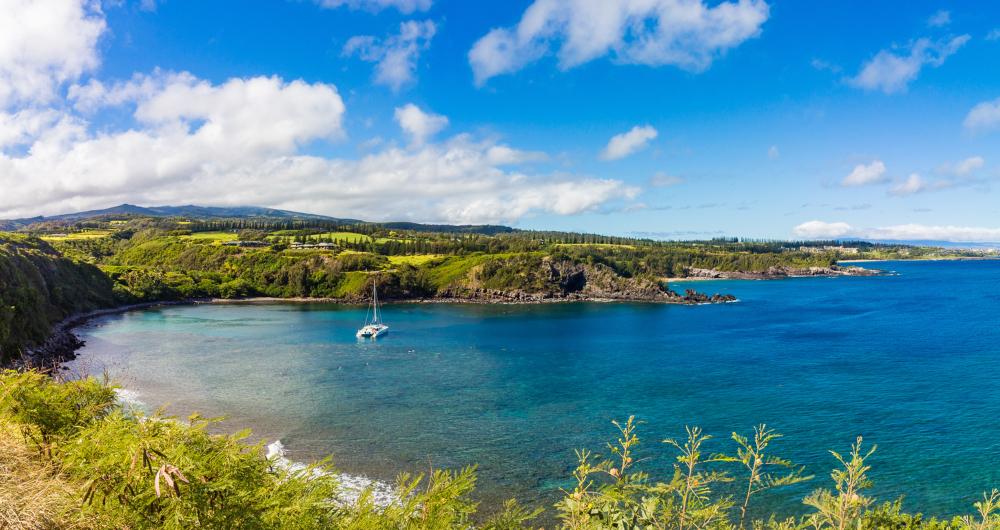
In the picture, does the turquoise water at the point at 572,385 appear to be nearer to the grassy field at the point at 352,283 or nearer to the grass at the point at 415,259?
the grassy field at the point at 352,283

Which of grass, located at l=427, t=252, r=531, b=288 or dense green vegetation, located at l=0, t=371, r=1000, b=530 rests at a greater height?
dense green vegetation, located at l=0, t=371, r=1000, b=530

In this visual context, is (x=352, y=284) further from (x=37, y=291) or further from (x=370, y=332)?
(x=37, y=291)

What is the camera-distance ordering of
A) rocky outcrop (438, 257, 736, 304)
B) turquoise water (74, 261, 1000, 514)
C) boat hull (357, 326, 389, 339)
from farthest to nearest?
rocky outcrop (438, 257, 736, 304) → boat hull (357, 326, 389, 339) → turquoise water (74, 261, 1000, 514)

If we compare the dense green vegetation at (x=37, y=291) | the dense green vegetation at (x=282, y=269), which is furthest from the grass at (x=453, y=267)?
the dense green vegetation at (x=37, y=291)

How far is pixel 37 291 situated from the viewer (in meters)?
72.7

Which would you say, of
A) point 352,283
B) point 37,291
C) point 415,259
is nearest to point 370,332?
point 37,291

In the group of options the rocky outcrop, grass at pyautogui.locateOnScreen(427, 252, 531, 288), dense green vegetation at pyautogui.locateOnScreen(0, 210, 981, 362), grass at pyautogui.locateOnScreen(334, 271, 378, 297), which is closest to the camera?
dense green vegetation at pyautogui.locateOnScreen(0, 210, 981, 362)

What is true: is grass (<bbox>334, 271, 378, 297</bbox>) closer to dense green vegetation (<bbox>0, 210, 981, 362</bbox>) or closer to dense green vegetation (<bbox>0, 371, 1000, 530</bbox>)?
dense green vegetation (<bbox>0, 210, 981, 362</bbox>)

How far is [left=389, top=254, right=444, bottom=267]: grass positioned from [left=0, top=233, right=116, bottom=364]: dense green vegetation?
74.2 meters

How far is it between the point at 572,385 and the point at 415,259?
12375 cm

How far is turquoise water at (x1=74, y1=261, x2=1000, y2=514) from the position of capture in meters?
34.1

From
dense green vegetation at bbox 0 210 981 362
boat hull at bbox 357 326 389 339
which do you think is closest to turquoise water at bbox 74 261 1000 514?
boat hull at bbox 357 326 389 339

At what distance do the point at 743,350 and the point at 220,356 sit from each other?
69282 millimetres

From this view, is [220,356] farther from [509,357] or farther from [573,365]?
[573,365]
